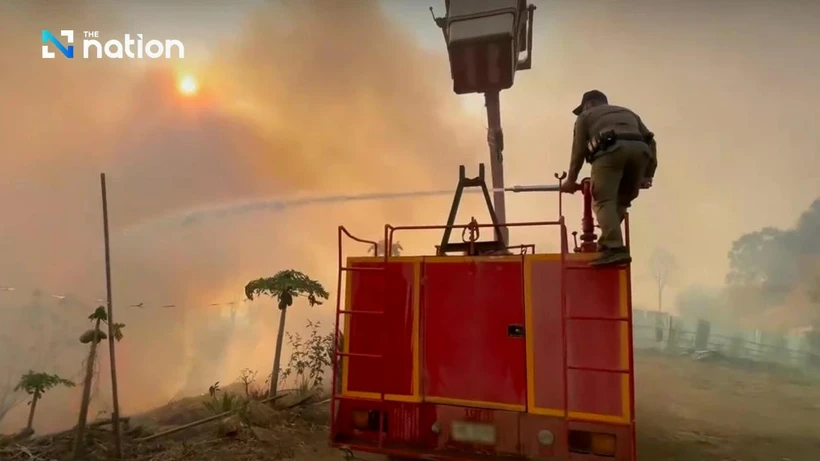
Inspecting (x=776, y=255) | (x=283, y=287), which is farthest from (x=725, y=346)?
(x=283, y=287)

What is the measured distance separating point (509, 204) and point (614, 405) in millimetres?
6538

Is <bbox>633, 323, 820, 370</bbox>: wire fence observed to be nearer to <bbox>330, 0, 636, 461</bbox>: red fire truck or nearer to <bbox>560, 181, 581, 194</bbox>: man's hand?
<bbox>560, 181, 581, 194</bbox>: man's hand

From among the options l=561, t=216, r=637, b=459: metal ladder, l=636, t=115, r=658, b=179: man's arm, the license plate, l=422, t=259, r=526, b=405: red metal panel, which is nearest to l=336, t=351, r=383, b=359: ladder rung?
l=422, t=259, r=526, b=405: red metal panel

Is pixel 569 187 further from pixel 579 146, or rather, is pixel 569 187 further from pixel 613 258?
pixel 613 258

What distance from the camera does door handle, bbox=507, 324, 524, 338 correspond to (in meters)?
3.41

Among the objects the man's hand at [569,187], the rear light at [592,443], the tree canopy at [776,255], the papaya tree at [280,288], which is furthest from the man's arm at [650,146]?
the tree canopy at [776,255]

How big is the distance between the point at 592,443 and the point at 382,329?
5.53 ft

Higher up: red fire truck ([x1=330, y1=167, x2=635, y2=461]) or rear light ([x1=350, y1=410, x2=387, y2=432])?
red fire truck ([x1=330, y1=167, x2=635, y2=461])

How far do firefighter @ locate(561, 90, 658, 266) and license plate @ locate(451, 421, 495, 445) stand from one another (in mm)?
1406

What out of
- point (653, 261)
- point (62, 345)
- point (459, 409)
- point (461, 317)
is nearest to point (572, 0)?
point (653, 261)

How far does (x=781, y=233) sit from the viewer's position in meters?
9.41

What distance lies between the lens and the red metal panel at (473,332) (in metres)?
3.42

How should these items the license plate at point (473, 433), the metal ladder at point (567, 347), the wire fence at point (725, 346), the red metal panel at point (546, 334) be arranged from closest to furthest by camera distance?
the metal ladder at point (567, 347), the red metal panel at point (546, 334), the license plate at point (473, 433), the wire fence at point (725, 346)

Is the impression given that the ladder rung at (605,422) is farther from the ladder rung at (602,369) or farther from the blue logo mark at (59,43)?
the blue logo mark at (59,43)
